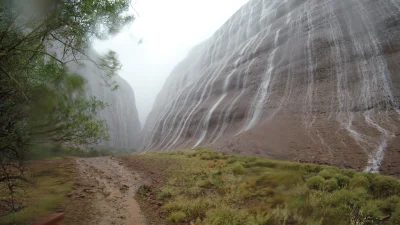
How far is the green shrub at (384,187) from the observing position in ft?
29.4

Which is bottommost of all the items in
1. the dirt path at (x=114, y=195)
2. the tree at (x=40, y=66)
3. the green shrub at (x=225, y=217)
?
the green shrub at (x=225, y=217)

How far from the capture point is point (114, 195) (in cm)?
819

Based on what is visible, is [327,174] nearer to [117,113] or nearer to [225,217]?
[225,217]

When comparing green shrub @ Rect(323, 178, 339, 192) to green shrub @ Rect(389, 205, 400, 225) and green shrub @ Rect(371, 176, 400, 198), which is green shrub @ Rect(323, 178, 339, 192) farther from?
green shrub @ Rect(389, 205, 400, 225)

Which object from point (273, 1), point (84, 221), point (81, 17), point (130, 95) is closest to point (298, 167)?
point (84, 221)

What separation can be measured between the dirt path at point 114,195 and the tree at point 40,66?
83.0 inches

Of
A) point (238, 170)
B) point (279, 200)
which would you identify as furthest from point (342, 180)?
point (279, 200)

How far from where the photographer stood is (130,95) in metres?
75.9

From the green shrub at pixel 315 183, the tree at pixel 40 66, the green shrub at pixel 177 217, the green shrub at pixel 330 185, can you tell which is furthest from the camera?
the green shrub at pixel 315 183

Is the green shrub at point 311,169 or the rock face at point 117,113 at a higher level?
the rock face at point 117,113

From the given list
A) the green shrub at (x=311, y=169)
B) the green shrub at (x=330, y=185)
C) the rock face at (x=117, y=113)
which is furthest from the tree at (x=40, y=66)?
the rock face at (x=117, y=113)

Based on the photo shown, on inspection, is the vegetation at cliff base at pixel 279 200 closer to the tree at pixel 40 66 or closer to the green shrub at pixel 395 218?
the green shrub at pixel 395 218

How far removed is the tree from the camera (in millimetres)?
4434

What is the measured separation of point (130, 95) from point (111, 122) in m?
21.8
